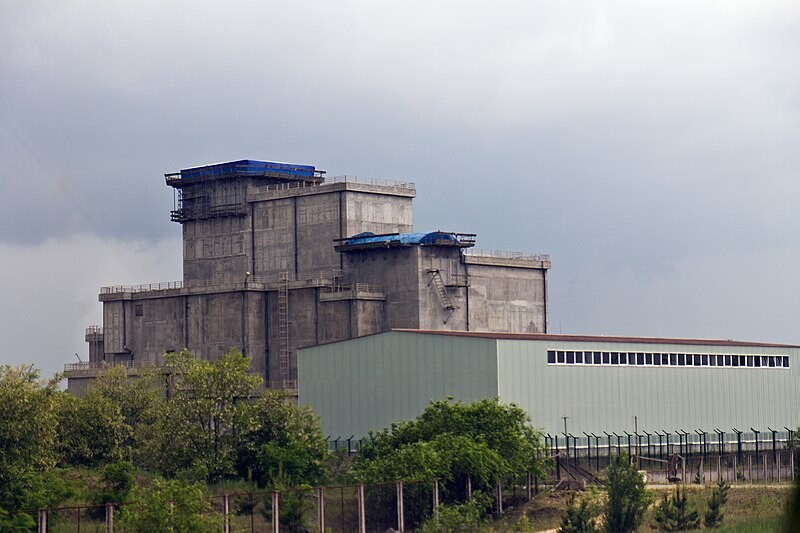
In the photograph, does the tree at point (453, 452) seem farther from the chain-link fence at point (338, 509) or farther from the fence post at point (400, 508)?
the fence post at point (400, 508)

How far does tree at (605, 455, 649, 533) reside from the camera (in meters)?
46.2

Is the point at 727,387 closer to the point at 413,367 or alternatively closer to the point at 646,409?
the point at 646,409

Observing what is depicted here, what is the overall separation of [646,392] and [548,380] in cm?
719

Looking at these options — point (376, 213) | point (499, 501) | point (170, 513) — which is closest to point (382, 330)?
point (376, 213)

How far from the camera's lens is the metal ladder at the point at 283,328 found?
94.6 metres

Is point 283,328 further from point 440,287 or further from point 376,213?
point 376,213

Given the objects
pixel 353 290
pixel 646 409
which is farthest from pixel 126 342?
pixel 646 409

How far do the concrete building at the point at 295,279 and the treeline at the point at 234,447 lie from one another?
92.0 ft

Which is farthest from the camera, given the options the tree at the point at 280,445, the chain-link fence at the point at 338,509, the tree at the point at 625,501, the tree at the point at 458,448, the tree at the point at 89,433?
the tree at the point at 89,433

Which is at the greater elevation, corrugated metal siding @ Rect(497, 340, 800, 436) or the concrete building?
the concrete building

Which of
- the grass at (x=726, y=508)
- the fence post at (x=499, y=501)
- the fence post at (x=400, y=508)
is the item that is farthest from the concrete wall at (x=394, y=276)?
the fence post at (x=400, y=508)

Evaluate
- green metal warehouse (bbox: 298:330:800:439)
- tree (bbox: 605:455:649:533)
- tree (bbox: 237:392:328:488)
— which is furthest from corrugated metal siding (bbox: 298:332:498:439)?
tree (bbox: 605:455:649:533)

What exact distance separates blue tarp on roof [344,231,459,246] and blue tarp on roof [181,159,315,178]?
451 inches

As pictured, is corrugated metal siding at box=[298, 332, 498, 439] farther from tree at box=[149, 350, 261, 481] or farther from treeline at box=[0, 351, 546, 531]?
tree at box=[149, 350, 261, 481]
